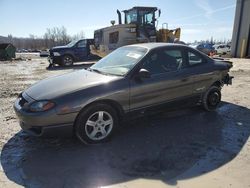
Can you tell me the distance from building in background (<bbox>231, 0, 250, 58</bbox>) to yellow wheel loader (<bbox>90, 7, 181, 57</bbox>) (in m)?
11.2

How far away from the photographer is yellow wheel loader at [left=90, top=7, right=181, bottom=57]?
15117 millimetres

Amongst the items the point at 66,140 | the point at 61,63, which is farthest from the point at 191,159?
the point at 61,63

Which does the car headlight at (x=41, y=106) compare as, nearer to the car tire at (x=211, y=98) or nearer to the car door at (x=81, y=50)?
the car tire at (x=211, y=98)

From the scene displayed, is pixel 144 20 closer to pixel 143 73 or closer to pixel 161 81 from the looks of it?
pixel 161 81

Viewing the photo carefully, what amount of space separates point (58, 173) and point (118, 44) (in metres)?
12.5

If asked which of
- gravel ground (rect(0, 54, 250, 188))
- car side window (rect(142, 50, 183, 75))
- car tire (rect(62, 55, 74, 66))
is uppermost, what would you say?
car side window (rect(142, 50, 183, 75))

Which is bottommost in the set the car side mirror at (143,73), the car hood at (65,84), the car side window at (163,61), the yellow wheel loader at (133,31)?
the car hood at (65,84)

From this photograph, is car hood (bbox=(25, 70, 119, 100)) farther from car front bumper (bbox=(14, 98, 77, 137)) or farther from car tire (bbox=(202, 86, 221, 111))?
car tire (bbox=(202, 86, 221, 111))

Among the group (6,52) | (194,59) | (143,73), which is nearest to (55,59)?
(6,52)

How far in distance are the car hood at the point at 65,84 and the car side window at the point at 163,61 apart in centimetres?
77

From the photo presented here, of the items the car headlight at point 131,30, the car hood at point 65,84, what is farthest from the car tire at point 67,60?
the car hood at point 65,84

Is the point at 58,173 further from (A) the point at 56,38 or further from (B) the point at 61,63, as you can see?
(A) the point at 56,38

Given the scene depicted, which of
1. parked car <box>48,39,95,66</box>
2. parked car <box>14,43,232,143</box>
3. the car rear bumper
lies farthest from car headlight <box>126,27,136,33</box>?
parked car <box>14,43,232,143</box>

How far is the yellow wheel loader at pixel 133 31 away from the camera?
49.6 ft
